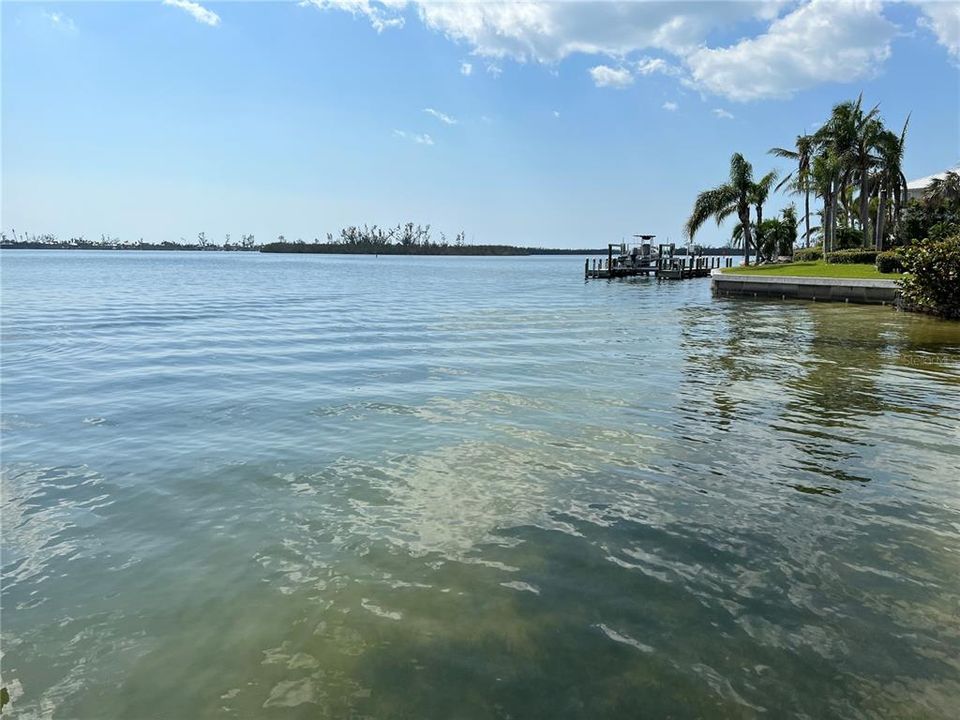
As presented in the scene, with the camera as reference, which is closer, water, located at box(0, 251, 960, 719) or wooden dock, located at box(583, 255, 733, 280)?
water, located at box(0, 251, 960, 719)

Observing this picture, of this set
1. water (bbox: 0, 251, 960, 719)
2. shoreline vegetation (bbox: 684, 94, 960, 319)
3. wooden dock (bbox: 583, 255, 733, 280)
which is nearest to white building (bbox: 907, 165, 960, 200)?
shoreline vegetation (bbox: 684, 94, 960, 319)

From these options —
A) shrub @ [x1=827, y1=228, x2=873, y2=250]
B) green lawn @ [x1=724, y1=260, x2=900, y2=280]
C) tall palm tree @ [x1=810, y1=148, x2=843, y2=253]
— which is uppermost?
tall palm tree @ [x1=810, y1=148, x2=843, y2=253]

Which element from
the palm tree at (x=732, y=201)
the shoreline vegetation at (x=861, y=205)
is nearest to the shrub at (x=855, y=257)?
the shoreline vegetation at (x=861, y=205)

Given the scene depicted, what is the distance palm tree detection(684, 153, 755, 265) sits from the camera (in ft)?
192

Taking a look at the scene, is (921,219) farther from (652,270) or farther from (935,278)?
(935,278)

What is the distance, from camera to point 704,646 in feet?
13.8

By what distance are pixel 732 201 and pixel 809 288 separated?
27.5m

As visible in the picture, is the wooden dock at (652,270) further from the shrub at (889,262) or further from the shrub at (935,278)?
the shrub at (935,278)

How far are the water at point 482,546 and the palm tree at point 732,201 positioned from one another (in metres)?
50.7

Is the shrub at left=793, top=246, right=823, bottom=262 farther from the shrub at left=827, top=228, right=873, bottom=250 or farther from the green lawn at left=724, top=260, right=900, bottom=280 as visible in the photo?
the green lawn at left=724, top=260, right=900, bottom=280

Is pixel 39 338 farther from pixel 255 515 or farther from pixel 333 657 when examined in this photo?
pixel 333 657

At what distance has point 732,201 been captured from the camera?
59969 millimetres

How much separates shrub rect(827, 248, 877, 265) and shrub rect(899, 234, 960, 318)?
1754 centimetres

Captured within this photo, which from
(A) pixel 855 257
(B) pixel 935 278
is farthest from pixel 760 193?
(B) pixel 935 278
